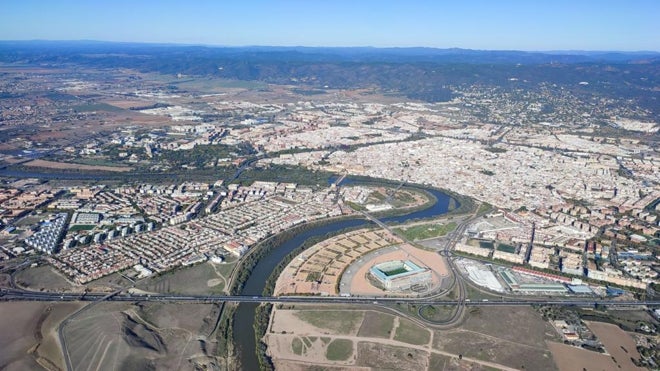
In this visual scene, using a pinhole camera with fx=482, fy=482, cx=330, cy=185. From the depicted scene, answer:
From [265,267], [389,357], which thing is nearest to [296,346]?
[389,357]


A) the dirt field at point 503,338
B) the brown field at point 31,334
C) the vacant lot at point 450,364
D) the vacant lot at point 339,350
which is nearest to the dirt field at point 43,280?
the brown field at point 31,334

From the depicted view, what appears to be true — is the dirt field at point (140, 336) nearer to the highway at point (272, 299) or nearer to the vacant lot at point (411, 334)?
the highway at point (272, 299)

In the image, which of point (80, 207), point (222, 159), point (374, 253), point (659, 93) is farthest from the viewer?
point (659, 93)

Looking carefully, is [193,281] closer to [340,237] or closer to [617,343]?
[340,237]

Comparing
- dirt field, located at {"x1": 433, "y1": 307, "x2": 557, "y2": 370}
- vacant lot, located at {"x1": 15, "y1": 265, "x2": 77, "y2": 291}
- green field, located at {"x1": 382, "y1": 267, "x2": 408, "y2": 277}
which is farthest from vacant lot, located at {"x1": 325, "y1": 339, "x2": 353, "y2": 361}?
vacant lot, located at {"x1": 15, "y1": 265, "x2": 77, "y2": 291}

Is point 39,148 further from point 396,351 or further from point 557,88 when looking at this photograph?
point 557,88

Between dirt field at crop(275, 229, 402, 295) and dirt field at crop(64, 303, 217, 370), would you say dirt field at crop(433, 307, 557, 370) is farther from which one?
dirt field at crop(64, 303, 217, 370)

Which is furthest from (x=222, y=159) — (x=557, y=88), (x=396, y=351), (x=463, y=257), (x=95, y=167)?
(x=557, y=88)
